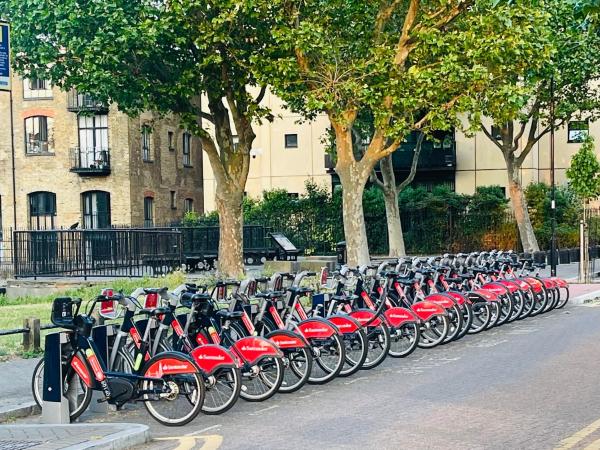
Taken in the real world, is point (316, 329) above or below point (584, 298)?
above

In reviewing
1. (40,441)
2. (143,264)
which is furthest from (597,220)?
(40,441)

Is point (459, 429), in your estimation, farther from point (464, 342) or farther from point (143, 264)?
point (143, 264)

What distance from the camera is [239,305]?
35.6ft

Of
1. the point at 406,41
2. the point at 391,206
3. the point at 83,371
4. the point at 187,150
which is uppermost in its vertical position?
the point at 406,41

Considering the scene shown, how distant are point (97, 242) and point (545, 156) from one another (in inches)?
1012

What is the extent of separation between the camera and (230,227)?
24422 millimetres

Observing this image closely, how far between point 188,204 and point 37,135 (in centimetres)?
865

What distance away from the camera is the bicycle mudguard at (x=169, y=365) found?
8852mm

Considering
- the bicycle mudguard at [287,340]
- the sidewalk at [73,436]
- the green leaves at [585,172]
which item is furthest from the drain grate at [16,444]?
the green leaves at [585,172]

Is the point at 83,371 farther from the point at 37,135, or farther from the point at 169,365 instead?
the point at 37,135

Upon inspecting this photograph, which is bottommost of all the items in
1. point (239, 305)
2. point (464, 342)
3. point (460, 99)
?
point (464, 342)

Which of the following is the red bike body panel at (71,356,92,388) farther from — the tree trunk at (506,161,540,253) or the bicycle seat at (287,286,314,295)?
the tree trunk at (506,161,540,253)

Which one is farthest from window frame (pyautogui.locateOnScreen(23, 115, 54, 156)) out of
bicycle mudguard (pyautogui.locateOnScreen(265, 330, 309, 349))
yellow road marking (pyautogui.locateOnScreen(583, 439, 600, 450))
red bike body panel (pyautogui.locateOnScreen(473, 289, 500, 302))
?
yellow road marking (pyautogui.locateOnScreen(583, 439, 600, 450))

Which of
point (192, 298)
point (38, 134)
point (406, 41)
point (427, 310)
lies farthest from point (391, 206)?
point (192, 298)
